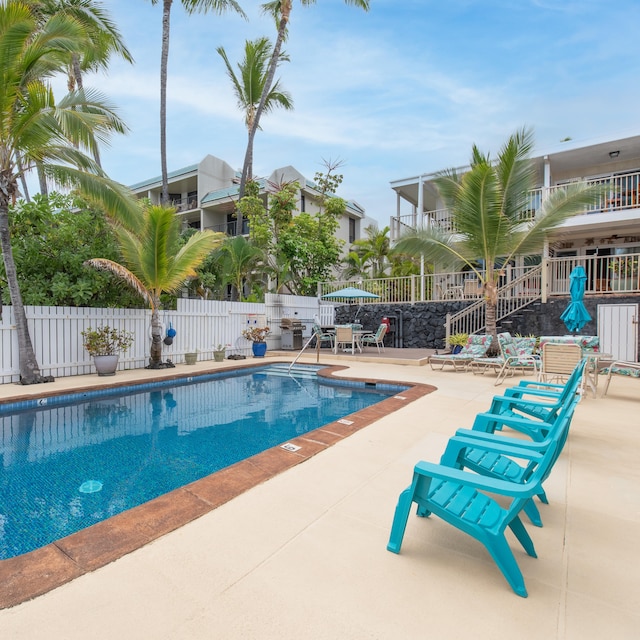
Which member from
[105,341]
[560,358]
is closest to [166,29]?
[105,341]

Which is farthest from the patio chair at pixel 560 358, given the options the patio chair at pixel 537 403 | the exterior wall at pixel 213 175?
the exterior wall at pixel 213 175

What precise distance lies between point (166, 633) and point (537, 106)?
18268mm

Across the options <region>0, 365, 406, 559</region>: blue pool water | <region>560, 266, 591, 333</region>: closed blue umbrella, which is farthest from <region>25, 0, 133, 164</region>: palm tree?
<region>560, 266, 591, 333</region>: closed blue umbrella

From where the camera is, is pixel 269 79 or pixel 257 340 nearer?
pixel 257 340

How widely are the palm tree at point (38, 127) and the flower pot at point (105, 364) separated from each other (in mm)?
1123

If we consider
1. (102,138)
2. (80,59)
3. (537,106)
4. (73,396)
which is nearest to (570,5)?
(537,106)

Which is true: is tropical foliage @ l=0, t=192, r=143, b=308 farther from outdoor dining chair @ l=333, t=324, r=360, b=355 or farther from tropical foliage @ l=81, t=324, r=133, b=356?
outdoor dining chair @ l=333, t=324, r=360, b=355

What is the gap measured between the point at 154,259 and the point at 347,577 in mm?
8901

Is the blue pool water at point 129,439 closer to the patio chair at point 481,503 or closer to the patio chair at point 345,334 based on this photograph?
the patio chair at point 481,503

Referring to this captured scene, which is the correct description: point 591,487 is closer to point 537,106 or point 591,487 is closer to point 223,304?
point 223,304

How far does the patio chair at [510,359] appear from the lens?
8016mm

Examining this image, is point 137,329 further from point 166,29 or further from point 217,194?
point 217,194

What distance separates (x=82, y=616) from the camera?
1.76 metres

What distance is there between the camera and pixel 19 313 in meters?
7.85
